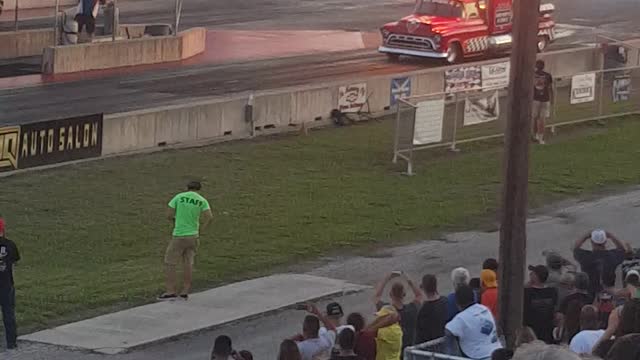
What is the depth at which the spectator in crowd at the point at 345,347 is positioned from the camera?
37.7 feet

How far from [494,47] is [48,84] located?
12274 millimetres

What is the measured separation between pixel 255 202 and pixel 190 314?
689 cm

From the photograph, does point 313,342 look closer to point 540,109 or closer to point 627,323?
point 627,323

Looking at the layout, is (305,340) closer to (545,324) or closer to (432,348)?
(432,348)

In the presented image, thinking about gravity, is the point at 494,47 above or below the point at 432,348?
below

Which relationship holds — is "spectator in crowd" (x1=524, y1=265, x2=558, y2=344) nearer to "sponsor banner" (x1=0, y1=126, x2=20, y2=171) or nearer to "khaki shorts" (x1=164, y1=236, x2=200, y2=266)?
"khaki shorts" (x1=164, y1=236, x2=200, y2=266)

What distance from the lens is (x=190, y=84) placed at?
35.8 m

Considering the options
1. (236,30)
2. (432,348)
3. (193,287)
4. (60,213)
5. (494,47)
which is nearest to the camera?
(432,348)

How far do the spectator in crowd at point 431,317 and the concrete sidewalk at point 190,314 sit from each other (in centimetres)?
433

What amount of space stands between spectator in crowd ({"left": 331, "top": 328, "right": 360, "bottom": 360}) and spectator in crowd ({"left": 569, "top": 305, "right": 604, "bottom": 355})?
5.51ft

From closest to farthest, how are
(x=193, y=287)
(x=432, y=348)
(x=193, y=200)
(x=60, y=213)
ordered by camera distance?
(x=432, y=348) → (x=193, y=200) → (x=193, y=287) → (x=60, y=213)

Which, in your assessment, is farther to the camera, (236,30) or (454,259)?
(236,30)

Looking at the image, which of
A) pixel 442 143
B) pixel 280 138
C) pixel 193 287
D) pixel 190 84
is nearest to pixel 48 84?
pixel 190 84

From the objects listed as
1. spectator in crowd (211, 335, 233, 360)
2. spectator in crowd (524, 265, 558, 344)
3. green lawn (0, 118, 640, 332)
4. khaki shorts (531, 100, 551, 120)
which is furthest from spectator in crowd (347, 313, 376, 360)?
khaki shorts (531, 100, 551, 120)
